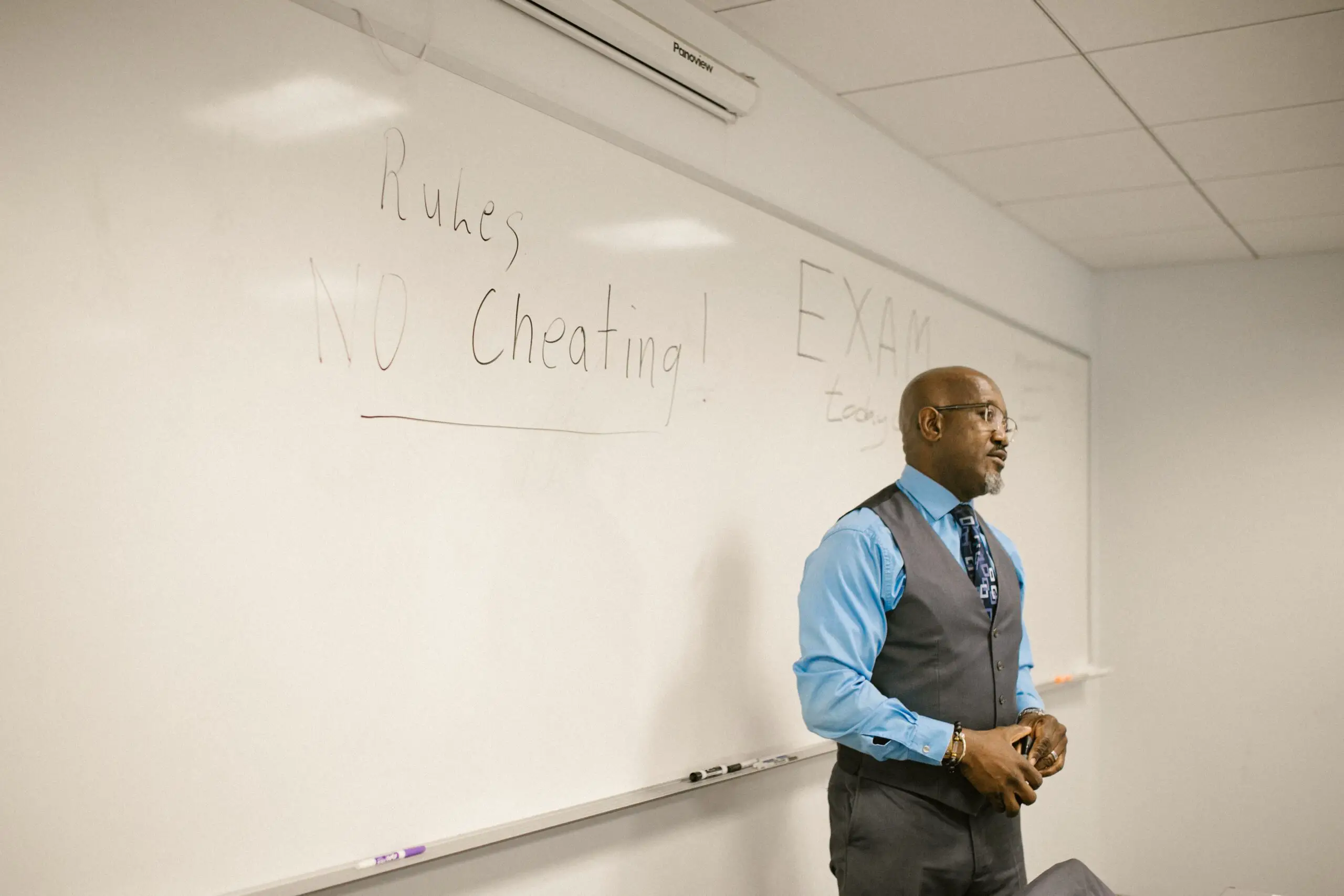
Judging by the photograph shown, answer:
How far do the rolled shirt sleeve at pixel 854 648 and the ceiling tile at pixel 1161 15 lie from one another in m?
1.13

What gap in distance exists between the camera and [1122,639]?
449cm

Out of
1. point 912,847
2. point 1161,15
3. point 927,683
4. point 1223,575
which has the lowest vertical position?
point 912,847

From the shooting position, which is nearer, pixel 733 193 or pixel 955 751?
pixel 955 751

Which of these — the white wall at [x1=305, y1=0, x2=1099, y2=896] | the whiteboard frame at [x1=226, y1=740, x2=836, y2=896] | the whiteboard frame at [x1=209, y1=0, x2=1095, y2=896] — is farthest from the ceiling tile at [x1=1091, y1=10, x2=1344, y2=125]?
the whiteboard frame at [x1=226, y1=740, x2=836, y2=896]

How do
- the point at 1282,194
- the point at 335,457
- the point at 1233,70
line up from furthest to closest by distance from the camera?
1. the point at 1282,194
2. the point at 1233,70
3. the point at 335,457

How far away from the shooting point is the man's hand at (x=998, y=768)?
5.80ft

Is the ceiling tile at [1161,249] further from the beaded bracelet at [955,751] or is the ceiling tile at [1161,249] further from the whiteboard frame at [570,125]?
the beaded bracelet at [955,751]

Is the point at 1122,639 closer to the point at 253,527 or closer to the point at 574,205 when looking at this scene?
the point at 574,205

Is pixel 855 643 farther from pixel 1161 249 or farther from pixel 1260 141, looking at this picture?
pixel 1161 249

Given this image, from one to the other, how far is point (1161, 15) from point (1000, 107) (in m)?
0.57

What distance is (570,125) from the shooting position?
1.90 metres

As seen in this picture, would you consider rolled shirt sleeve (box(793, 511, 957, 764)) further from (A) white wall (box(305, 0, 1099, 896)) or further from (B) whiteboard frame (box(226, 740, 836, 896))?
(A) white wall (box(305, 0, 1099, 896))

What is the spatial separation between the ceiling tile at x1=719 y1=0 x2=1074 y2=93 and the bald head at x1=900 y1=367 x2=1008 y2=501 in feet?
2.51

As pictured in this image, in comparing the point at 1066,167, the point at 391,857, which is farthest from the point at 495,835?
the point at 1066,167
